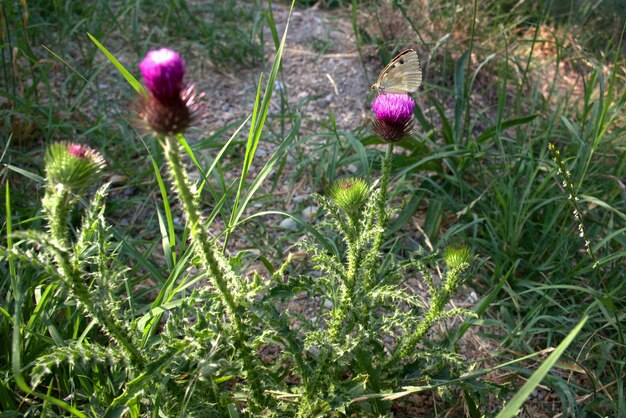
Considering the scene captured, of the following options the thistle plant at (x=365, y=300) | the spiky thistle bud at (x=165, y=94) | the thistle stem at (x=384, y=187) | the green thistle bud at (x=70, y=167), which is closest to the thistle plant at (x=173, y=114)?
the spiky thistle bud at (x=165, y=94)

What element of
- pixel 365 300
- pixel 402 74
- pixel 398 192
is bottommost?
pixel 398 192

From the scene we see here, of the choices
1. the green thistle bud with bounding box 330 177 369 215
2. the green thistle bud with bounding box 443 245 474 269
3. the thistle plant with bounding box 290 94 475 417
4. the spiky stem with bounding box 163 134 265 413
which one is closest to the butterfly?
the thistle plant with bounding box 290 94 475 417

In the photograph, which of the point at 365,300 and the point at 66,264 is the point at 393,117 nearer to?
Answer: the point at 365,300

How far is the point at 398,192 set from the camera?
238 centimetres

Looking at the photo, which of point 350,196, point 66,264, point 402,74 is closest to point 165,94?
point 66,264

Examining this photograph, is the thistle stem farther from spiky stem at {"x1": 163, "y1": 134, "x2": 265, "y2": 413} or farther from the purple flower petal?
spiky stem at {"x1": 163, "y1": 134, "x2": 265, "y2": 413}

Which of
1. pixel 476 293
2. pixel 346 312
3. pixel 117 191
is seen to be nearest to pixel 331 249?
pixel 346 312

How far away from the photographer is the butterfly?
73.0 inches

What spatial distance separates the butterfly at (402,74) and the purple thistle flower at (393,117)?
31 centimetres

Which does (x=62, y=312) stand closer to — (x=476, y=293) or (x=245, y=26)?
(x=476, y=293)

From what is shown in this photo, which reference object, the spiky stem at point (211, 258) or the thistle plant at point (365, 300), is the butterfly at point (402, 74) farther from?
the spiky stem at point (211, 258)

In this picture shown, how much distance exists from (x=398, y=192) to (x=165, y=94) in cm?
142

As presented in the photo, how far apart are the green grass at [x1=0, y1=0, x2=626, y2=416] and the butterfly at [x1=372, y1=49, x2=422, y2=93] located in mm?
352

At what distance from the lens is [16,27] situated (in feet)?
9.77
